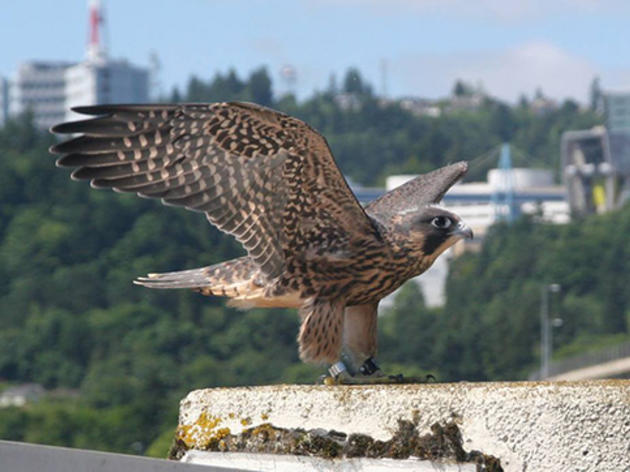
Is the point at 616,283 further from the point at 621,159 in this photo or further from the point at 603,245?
the point at 621,159

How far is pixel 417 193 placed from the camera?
9062 millimetres

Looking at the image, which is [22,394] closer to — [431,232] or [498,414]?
[431,232]

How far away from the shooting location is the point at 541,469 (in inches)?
256

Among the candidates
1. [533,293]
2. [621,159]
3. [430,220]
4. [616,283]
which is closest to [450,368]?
[533,293]

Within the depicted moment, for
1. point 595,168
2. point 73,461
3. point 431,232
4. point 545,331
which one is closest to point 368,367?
point 431,232

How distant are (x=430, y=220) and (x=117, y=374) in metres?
93.0

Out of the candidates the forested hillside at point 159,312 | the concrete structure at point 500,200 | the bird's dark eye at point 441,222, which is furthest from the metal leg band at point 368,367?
the concrete structure at point 500,200

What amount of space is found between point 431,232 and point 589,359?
8215cm

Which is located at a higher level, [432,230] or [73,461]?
[432,230]

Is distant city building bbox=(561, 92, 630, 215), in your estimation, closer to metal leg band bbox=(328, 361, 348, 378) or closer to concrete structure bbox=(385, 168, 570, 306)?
concrete structure bbox=(385, 168, 570, 306)

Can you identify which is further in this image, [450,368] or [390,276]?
[450,368]

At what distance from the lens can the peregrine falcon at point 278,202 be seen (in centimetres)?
844

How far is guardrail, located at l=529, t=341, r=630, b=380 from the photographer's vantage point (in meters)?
86.4

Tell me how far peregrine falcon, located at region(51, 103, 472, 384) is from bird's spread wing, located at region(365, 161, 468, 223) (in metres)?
0.23
